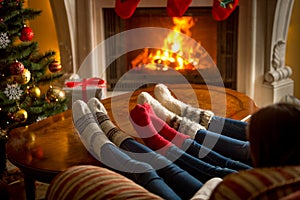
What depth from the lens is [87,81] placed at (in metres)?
3.29

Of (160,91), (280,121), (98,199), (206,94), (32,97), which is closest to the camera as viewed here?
(280,121)

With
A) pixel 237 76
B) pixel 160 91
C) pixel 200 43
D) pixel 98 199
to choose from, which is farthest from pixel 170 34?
pixel 98 199

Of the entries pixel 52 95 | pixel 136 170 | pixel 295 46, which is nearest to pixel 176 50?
pixel 295 46

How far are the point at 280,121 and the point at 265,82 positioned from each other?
274cm

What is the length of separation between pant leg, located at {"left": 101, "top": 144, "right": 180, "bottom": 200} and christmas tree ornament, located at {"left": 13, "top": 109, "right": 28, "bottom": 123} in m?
1.19

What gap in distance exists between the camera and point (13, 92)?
8.24 ft

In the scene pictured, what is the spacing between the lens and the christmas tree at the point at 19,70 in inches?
98.0

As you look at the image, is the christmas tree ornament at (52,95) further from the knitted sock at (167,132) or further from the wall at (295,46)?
the wall at (295,46)

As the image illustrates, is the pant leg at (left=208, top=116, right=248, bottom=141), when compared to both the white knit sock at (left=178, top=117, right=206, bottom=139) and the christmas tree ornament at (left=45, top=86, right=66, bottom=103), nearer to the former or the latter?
the white knit sock at (left=178, top=117, right=206, bottom=139)

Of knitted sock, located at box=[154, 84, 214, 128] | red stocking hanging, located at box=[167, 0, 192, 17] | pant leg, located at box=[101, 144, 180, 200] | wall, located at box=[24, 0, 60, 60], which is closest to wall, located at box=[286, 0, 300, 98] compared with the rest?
red stocking hanging, located at box=[167, 0, 192, 17]

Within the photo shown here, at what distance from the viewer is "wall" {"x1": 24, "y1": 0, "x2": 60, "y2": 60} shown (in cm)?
355

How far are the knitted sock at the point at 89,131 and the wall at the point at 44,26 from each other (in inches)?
78.3

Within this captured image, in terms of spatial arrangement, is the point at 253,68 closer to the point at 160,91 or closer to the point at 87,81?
the point at 87,81

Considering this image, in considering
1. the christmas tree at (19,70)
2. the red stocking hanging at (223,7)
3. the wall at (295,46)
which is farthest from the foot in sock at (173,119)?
the wall at (295,46)
